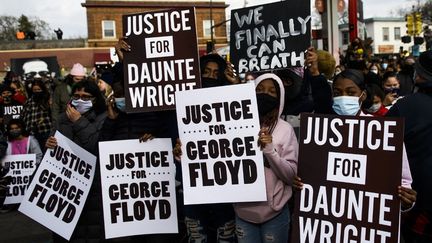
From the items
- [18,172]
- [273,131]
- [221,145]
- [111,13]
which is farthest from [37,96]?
[111,13]

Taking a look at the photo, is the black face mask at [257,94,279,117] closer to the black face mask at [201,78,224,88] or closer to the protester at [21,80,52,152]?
the black face mask at [201,78,224,88]

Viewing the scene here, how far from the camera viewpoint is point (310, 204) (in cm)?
303

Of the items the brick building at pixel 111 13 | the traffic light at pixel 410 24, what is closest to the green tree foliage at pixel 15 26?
the brick building at pixel 111 13

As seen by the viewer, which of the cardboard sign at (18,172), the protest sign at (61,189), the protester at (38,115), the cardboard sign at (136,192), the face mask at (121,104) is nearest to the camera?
the cardboard sign at (136,192)

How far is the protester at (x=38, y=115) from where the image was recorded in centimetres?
815

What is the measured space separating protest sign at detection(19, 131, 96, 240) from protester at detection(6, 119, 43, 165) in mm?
3002

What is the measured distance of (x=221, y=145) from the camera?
3359mm

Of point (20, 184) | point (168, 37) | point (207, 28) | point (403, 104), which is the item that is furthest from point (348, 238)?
point (207, 28)

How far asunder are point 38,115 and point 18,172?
1682 mm

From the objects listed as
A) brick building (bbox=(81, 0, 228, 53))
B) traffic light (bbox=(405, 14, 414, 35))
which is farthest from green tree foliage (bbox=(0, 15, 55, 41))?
traffic light (bbox=(405, 14, 414, 35))

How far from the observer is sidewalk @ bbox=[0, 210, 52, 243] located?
584 centimetres

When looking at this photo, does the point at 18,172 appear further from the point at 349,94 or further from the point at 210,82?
the point at 349,94

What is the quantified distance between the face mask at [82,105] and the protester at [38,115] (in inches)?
150

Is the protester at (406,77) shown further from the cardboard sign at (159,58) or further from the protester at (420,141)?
the protester at (420,141)
